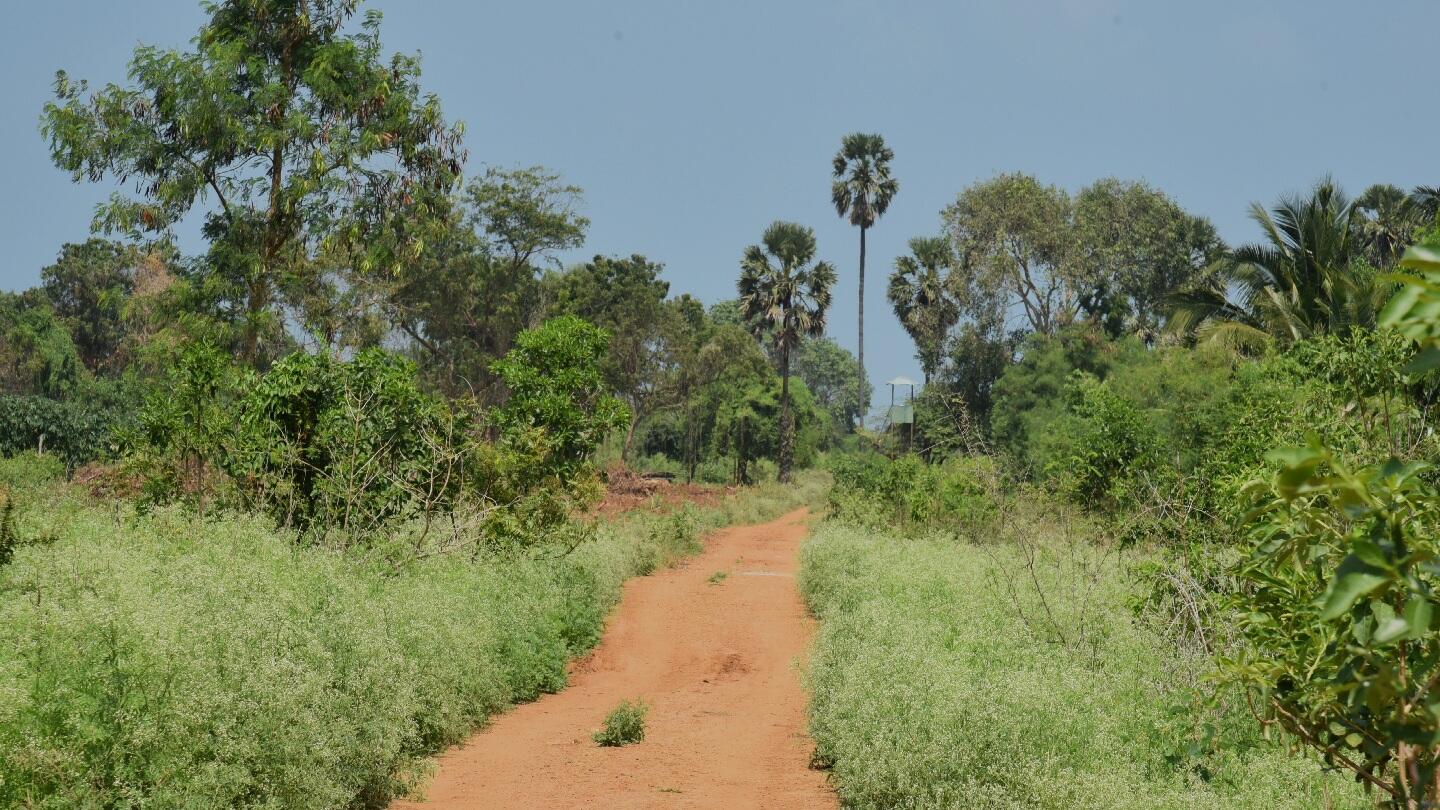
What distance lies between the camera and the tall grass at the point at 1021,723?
6449 mm

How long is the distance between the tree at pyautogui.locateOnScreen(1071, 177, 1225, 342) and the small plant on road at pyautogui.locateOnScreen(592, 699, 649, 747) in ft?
138

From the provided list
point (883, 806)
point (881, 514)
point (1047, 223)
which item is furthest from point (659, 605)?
point (1047, 223)

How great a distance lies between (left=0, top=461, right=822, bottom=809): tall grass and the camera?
593cm

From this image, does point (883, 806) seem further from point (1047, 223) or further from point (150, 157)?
point (1047, 223)

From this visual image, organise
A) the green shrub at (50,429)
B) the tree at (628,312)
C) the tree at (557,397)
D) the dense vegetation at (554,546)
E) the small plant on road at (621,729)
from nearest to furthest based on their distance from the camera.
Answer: the dense vegetation at (554,546), the small plant on road at (621,729), the tree at (557,397), the green shrub at (50,429), the tree at (628,312)

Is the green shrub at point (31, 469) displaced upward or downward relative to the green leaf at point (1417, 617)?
upward

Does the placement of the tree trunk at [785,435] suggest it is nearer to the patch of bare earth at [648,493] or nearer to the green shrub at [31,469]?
the patch of bare earth at [648,493]

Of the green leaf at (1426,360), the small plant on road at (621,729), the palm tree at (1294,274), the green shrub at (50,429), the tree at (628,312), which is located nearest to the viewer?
the green leaf at (1426,360)

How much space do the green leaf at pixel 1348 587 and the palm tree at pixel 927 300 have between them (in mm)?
50632

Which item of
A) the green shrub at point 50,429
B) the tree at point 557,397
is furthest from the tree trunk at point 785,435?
the tree at point 557,397

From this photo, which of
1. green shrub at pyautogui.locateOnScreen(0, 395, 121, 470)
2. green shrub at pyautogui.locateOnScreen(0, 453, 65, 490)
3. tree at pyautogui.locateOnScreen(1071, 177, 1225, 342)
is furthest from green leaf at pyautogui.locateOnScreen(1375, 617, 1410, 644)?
tree at pyautogui.locateOnScreen(1071, 177, 1225, 342)

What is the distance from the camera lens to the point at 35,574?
7.41 m

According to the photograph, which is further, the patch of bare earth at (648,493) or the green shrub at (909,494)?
the patch of bare earth at (648,493)

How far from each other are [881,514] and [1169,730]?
19698 mm
